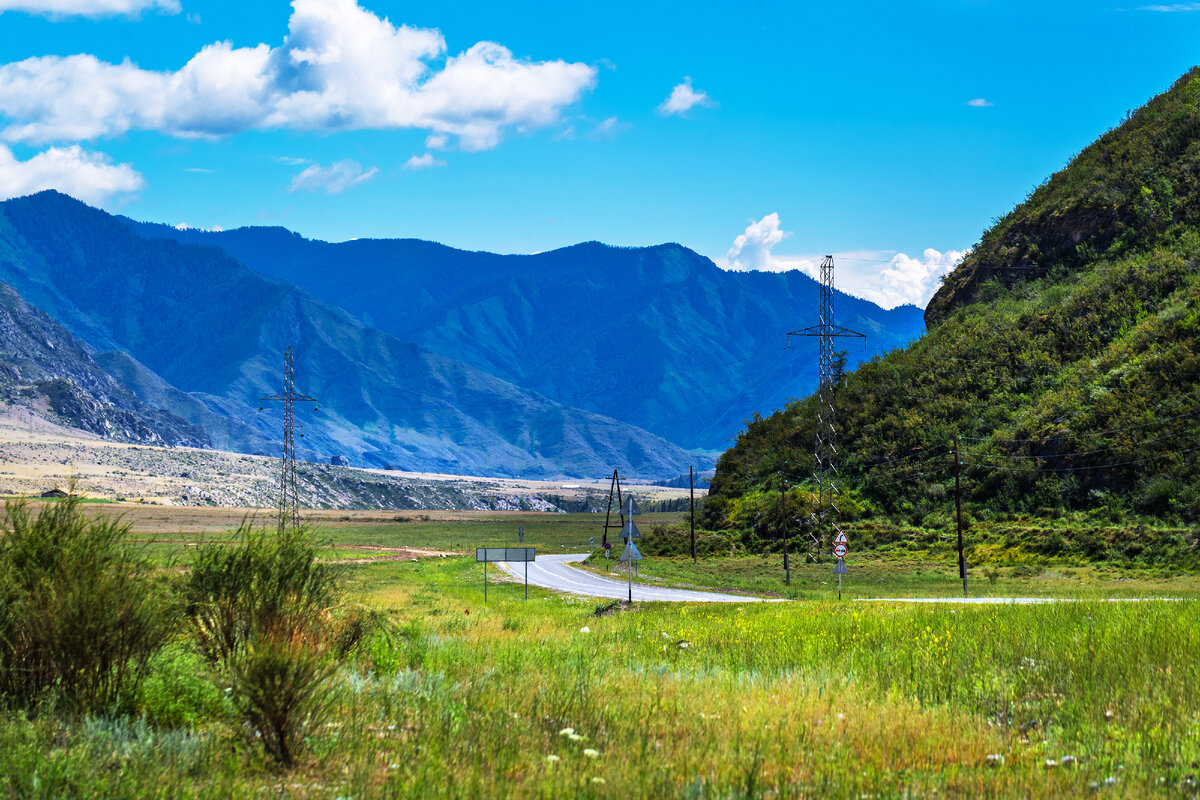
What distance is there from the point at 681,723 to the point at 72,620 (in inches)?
213

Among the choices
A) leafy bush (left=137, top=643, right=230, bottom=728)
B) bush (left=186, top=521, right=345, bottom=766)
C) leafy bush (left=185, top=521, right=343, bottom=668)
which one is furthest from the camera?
leafy bush (left=185, top=521, right=343, bottom=668)

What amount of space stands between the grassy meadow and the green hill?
140ft

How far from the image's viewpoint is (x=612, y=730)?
8688mm

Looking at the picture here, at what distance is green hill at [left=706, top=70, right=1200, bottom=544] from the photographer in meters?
54.8

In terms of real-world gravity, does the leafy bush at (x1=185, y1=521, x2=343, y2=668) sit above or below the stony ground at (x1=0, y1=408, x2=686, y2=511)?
below

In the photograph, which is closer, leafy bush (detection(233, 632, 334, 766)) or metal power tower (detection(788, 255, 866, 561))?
leafy bush (detection(233, 632, 334, 766))

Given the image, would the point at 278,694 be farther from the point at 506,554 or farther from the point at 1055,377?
the point at 1055,377

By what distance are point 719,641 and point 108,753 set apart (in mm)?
10889

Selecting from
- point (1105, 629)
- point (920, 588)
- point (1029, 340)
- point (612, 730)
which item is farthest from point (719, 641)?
point (1029, 340)

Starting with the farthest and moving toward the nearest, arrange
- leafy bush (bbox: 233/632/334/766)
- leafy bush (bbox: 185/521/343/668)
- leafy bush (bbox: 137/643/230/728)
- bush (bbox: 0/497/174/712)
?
leafy bush (bbox: 185/521/343/668) < leafy bush (bbox: 137/643/230/728) < bush (bbox: 0/497/174/712) < leafy bush (bbox: 233/632/334/766)

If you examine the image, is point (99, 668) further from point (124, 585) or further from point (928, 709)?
point (928, 709)

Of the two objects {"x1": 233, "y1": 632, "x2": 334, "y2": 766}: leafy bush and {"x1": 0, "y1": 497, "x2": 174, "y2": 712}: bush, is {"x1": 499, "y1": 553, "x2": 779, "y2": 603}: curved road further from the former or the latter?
{"x1": 233, "y1": 632, "x2": 334, "y2": 766}: leafy bush

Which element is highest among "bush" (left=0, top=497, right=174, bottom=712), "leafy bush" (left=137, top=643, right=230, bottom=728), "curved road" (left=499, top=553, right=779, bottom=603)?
"bush" (left=0, top=497, right=174, bottom=712)

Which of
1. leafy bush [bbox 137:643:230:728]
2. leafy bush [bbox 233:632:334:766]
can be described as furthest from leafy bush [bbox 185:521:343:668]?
A: leafy bush [bbox 233:632:334:766]
